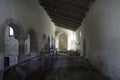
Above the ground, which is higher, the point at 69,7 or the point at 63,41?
the point at 69,7

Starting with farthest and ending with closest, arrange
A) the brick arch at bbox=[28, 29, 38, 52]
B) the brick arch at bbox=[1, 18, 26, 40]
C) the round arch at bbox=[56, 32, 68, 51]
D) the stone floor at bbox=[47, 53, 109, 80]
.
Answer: the round arch at bbox=[56, 32, 68, 51] < the brick arch at bbox=[28, 29, 38, 52] < the brick arch at bbox=[1, 18, 26, 40] < the stone floor at bbox=[47, 53, 109, 80]

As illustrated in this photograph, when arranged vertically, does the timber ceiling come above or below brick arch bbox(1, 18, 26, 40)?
above

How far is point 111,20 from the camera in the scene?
4.43 meters

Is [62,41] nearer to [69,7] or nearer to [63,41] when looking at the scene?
[63,41]

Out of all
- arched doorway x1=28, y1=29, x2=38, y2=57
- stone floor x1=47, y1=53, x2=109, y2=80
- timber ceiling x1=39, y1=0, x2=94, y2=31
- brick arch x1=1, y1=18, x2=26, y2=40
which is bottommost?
stone floor x1=47, y1=53, x2=109, y2=80

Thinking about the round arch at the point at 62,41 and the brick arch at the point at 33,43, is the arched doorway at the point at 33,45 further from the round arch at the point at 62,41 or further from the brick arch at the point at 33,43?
the round arch at the point at 62,41

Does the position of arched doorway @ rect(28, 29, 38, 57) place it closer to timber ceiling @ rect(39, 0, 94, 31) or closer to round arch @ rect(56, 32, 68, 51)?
timber ceiling @ rect(39, 0, 94, 31)

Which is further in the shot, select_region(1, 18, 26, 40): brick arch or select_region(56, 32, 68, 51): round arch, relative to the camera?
select_region(56, 32, 68, 51): round arch

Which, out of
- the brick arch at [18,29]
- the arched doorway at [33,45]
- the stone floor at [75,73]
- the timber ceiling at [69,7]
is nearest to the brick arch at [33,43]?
the arched doorway at [33,45]

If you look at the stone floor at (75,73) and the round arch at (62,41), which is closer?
the stone floor at (75,73)

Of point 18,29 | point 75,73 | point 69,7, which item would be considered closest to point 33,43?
point 18,29

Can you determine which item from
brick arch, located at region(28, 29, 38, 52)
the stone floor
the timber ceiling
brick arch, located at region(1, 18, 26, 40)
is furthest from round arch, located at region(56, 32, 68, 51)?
brick arch, located at region(1, 18, 26, 40)

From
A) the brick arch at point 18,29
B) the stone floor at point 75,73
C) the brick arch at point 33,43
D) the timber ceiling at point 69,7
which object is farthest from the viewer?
the brick arch at point 33,43

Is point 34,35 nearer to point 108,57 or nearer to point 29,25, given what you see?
point 29,25
